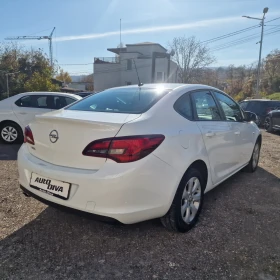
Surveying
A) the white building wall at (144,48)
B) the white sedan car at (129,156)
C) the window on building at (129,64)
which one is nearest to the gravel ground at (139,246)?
the white sedan car at (129,156)

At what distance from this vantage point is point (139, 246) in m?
2.49

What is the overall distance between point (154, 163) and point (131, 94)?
1.14 m

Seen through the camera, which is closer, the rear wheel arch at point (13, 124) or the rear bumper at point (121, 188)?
the rear bumper at point (121, 188)

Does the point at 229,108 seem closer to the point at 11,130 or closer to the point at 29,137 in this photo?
the point at 29,137

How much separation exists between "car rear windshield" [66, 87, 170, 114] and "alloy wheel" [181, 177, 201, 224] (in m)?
0.92

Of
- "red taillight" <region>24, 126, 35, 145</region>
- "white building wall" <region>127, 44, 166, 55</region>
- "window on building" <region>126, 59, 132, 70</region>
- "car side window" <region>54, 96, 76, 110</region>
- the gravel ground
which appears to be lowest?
the gravel ground

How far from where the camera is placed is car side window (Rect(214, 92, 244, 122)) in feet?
12.3

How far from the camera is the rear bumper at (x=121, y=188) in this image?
2.14m

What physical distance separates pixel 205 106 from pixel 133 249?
188 cm

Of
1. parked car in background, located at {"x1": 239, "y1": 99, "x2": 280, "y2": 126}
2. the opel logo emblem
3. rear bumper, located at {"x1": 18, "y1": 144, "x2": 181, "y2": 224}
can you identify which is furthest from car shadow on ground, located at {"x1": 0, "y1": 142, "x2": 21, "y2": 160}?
parked car in background, located at {"x1": 239, "y1": 99, "x2": 280, "y2": 126}

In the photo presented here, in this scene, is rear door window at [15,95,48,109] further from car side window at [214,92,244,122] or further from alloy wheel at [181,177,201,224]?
alloy wheel at [181,177,201,224]

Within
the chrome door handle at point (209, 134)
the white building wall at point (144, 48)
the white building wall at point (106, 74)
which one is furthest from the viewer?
the white building wall at point (106, 74)

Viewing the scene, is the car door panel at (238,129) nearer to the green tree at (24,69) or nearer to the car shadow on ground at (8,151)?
the car shadow on ground at (8,151)

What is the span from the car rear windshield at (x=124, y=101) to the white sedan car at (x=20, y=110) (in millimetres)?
4057
